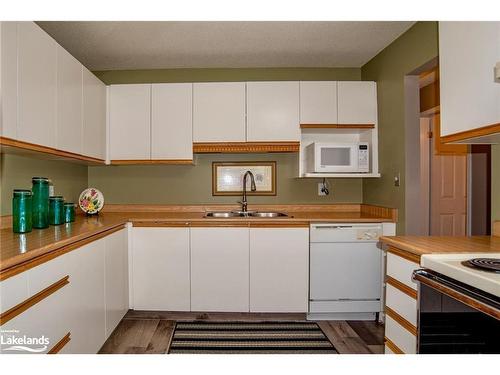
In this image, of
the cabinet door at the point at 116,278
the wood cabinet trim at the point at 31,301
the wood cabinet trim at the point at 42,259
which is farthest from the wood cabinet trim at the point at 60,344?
the cabinet door at the point at 116,278

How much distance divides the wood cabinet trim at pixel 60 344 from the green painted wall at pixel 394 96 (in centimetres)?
240

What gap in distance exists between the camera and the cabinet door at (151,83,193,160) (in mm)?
2965

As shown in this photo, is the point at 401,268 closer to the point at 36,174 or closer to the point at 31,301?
the point at 31,301

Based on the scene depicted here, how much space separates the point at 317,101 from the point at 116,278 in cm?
227

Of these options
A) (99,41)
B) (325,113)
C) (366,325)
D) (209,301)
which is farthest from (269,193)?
(99,41)

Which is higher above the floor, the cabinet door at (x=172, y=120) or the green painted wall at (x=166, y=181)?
the cabinet door at (x=172, y=120)

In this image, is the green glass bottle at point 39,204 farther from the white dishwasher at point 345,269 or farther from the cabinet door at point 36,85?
the white dishwasher at point 345,269

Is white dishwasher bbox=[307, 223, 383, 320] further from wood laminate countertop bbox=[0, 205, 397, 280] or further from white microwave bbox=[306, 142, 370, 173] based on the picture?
white microwave bbox=[306, 142, 370, 173]

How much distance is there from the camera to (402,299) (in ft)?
5.43

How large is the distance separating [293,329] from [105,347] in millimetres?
1384

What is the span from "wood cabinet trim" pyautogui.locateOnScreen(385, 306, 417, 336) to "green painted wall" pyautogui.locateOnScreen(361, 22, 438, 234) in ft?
3.19

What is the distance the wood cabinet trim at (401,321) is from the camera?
1.55 metres

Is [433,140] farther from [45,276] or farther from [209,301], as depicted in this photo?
[45,276]
